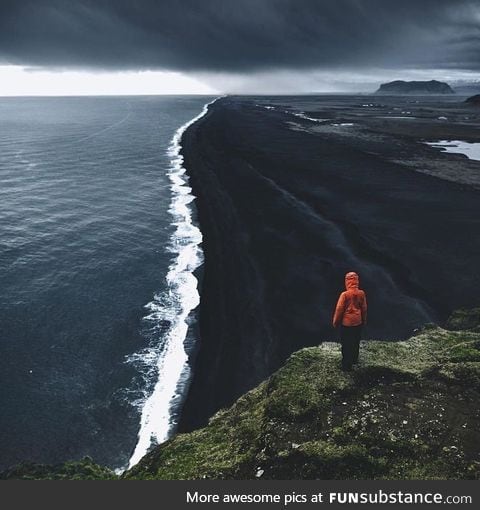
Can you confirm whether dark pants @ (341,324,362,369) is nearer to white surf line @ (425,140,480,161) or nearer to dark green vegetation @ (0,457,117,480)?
dark green vegetation @ (0,457,117,480)

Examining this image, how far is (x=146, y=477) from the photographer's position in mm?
10539

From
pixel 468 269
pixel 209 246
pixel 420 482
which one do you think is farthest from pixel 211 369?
pixel 468 269

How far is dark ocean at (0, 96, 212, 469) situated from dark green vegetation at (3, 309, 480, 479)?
5463 mm

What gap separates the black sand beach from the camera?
22.1m

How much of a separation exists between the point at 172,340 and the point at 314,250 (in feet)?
49.2

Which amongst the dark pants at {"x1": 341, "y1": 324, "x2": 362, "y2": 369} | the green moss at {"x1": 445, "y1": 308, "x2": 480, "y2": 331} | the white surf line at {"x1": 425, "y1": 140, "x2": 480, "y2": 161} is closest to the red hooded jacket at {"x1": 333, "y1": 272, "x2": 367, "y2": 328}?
Result: the dark pants at {"x1": 341, "y1": 324, "x2": 362, "y2": 369}

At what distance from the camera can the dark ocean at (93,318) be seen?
17.3 meters

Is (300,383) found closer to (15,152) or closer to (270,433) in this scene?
(270,433)

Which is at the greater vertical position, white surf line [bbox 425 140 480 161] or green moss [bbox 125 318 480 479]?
white surf line [bbox 425 140 480 161]

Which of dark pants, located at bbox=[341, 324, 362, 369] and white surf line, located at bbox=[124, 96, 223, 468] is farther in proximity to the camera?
white surf line, located at bbox=[124, 96, 223, 468]

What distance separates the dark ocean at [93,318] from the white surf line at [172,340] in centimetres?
6

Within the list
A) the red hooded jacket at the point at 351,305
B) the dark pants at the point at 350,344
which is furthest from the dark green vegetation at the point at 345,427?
the red hooded jacket at the point at 351,305

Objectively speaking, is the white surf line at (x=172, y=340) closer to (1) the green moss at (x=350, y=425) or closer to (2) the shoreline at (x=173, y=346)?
(2) the shoreline at (x=173, y=346)

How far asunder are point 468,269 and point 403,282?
5390 millimetres
